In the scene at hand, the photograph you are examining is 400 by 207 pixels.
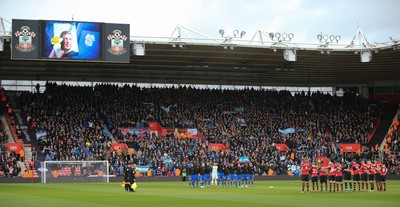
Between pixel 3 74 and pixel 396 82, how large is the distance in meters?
43.0

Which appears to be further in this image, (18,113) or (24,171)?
(18,113)

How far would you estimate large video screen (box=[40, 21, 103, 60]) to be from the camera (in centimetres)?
5078

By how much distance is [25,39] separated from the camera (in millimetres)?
49469

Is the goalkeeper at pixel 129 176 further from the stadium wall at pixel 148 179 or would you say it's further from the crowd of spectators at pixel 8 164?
the crowd of spectators at pixel 8 164

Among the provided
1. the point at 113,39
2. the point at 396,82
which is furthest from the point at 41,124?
the point at 396,82

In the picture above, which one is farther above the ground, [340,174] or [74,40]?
[74,40]

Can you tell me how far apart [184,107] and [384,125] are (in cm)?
2130

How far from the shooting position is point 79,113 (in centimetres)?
6172

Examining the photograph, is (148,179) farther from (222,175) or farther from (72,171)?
(222,175)

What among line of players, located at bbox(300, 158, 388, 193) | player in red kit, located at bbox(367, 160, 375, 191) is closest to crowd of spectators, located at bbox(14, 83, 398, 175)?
line of players, located at bbox(300, 158, 388, 193)

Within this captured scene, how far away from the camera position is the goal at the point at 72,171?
50.3 m

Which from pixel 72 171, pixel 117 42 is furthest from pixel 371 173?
pixel 72 171

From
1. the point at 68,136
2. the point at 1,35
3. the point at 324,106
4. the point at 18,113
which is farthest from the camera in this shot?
the point at 324,106

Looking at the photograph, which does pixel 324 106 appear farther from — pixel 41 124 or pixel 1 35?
pixel 1 35
